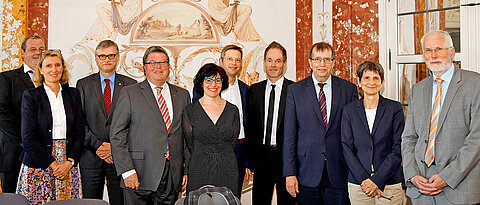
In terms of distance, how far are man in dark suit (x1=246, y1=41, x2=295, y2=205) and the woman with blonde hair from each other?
1.40m

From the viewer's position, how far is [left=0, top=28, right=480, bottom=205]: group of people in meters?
3.08

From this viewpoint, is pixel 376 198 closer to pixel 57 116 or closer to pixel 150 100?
pixel 150 100

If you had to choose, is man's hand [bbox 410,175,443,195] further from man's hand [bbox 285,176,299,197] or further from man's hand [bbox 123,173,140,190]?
man's hand [bbox 123,173,140,190]

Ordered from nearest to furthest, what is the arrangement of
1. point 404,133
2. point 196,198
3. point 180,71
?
point 196,198 < point 404,133 < point 180,71

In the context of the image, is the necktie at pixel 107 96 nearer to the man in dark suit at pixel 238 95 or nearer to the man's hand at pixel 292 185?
the man in dark suit at pixel 238 95

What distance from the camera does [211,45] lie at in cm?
498

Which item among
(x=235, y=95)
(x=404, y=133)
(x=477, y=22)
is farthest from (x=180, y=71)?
(x=477, y=22)

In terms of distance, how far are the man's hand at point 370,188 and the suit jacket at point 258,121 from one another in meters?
0.81

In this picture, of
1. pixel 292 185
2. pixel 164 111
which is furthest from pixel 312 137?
Answer: pixel 164 111

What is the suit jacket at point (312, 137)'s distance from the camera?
3439 millimetres

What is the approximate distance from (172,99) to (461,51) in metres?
2.46

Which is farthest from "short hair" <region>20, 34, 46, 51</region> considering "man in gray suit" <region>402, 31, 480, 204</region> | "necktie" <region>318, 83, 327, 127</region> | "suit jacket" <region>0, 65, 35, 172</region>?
"man in gray suit" <region>402, 31, 480, 204</region>

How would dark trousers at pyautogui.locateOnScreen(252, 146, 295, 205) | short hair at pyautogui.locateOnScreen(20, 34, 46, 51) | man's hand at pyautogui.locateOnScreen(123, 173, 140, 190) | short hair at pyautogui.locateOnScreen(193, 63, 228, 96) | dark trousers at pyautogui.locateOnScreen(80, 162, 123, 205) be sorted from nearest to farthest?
man's hand at pyautogui.locateOnScreen(123, 173, 140, 190), short hair at pyautogui.locateOnScreen(193, 63, 228, 96), dark trousers at pyautogui.locateOnScreen(252, 146, 295, 205), dark trousers at pyautogui.locateOnScreen(80, 162, 123, 205), short hair at pyautogui.locateOnScreen(20, 34, 46, 51)

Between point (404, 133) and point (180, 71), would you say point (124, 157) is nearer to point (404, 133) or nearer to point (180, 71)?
point (180, 71)
